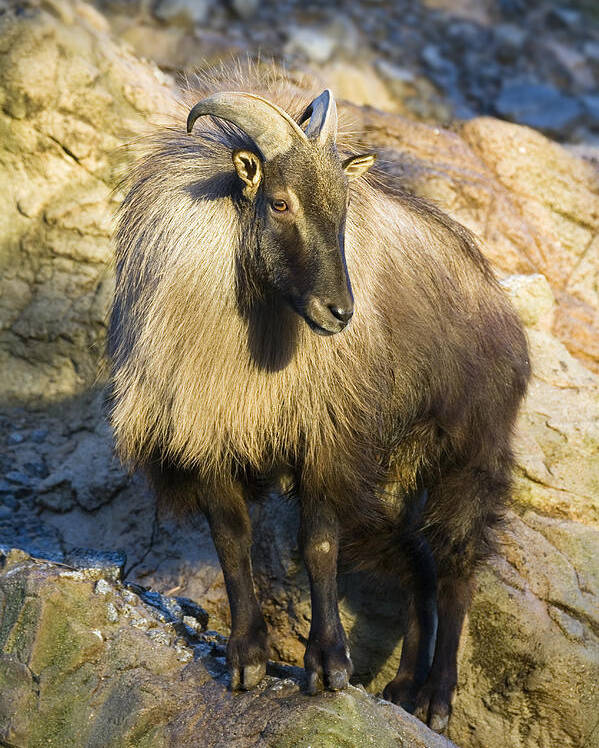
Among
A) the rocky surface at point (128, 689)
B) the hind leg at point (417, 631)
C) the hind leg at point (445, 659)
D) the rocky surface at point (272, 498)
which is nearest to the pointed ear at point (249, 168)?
the rocky surface at point (272, 498)

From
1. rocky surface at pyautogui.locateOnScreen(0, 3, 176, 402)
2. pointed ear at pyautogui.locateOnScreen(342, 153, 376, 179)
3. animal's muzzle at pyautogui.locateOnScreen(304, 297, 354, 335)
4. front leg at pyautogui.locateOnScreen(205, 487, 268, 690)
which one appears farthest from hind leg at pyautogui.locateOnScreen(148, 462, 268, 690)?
rocky surface at pyautogui.locateOnScreen(0, 3, 176, 402)

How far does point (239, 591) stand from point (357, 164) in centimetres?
172

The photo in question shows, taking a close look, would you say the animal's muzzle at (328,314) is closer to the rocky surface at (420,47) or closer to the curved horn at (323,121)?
the curved horn at (323,121)

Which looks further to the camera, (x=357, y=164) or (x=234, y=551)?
(x=234, y=551)

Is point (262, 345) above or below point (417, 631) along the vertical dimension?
above

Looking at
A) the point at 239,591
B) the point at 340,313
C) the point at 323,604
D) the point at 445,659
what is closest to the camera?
the point at 340,313

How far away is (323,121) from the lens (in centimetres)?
370

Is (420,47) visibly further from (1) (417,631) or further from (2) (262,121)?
(2) (262,121)

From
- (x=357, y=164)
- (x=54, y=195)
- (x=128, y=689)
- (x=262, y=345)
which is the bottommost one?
(x=128, y=689)

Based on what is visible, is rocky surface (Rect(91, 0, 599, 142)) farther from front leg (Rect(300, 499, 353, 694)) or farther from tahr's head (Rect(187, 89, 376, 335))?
front leg (Rect(300, 499, 353, 694))

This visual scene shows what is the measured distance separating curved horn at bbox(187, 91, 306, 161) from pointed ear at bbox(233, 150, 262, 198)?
0.05m

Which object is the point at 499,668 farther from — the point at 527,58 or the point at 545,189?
the point at 527,58

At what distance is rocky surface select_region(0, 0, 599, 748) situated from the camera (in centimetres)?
467

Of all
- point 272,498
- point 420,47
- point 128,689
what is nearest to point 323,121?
point 128,689
